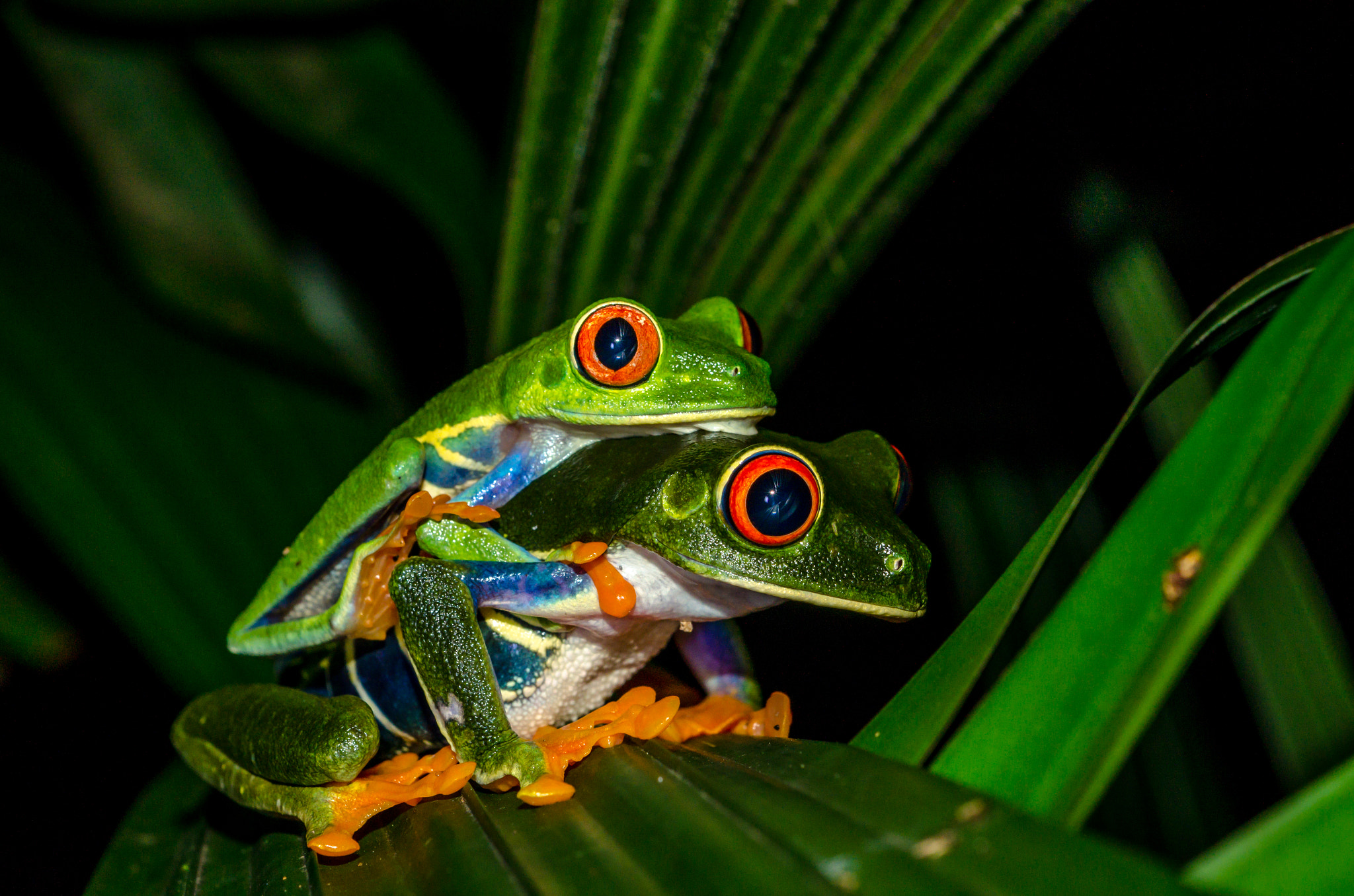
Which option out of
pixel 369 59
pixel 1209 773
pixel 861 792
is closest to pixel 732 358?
pixel 861 792

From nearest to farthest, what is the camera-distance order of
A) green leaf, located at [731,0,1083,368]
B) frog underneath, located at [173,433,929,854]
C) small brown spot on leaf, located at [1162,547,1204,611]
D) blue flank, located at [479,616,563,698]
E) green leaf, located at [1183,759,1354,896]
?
1. green leaf, located at [1183,759,1354,896]
2. small brown spot on leaf, located at [1162,547,1204,611]
3. frog underneath, located at [173,433,929,854]
4. blue flank, located at [479,616,563,698]
5. green leaf, located at [731,0,1083,368]

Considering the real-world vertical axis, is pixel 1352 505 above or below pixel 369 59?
below

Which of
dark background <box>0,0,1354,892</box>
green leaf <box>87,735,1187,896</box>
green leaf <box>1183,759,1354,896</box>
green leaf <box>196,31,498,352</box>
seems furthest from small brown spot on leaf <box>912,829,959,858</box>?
green leaf <box>196,31,498,352</box>

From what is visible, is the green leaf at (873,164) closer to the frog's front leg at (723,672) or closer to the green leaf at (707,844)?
the frog's front leg at (723,672)

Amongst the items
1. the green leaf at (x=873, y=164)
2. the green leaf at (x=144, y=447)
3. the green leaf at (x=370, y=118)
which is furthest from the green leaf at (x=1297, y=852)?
the green leaf at (x=370, y=118)

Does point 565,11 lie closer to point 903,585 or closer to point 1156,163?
point 903,585

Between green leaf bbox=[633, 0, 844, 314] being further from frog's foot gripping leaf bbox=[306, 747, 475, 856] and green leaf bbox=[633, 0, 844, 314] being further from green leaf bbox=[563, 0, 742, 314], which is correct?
frog's foot gripping leaf bbox=[306, 747, 475, 856]

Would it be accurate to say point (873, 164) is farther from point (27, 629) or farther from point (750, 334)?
point (27, 629)
